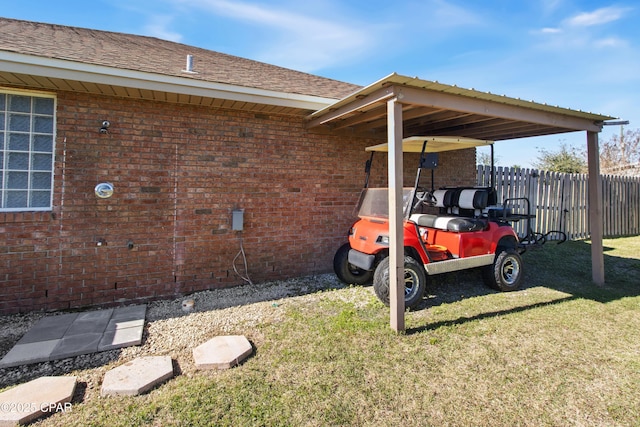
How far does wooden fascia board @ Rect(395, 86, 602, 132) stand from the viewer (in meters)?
3.45

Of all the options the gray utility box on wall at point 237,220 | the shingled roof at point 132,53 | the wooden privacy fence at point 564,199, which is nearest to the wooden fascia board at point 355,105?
the shingled roof at point 132,53

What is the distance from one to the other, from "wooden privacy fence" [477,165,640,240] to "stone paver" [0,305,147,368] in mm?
7394

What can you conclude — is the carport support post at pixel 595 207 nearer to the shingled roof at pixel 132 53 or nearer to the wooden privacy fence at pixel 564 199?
the wooden privacy fence at pixel 564 199

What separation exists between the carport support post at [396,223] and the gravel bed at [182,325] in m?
1.35

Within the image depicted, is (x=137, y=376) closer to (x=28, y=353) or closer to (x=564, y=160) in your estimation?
(x=28, y=353)

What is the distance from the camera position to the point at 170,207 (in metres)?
4.43

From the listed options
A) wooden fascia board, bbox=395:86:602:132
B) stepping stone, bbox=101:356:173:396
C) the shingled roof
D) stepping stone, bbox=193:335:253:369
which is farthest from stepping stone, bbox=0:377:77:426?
wooden fascia board, bbox=395:86:602:132

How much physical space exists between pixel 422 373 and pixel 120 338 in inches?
113

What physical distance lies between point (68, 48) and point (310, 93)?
124 inches

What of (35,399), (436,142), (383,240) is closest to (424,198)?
(436,142)

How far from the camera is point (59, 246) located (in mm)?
3934

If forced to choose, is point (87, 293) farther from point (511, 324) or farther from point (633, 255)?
point (633, 255)

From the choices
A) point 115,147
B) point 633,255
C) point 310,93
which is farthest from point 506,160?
point 115,147

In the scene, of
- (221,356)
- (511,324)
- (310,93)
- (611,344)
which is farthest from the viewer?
(310,93)
